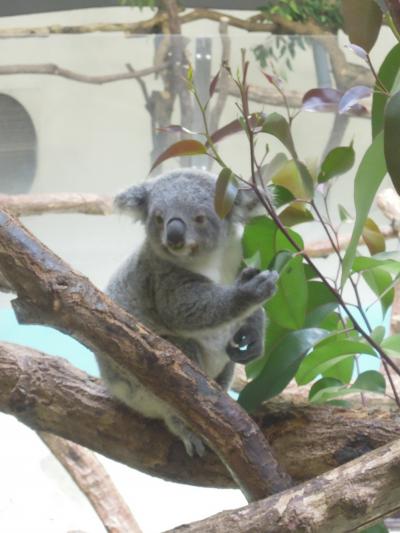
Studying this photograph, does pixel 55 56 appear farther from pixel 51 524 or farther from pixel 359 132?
pixel 51 524

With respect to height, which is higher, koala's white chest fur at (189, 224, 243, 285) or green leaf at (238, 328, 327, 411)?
koala's white chest fur at (189, 224, 243, 285)

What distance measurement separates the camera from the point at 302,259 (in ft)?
5.48

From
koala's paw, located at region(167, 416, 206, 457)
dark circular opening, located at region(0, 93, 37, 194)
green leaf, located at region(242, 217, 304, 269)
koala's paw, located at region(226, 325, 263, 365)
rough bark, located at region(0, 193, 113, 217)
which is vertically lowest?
koala's paw, located at region(167, 416, 206, 457)

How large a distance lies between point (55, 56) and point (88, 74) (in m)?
0.20

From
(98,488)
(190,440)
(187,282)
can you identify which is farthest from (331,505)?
(98,488)

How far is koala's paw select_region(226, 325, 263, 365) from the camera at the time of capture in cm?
183

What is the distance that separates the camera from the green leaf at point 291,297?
1623 millimetres

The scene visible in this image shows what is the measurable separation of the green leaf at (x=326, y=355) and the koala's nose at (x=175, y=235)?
45cm

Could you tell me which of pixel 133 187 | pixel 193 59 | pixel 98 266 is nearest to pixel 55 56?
pixel 193 59

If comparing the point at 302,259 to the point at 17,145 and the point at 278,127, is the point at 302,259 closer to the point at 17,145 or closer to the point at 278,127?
the point at 278,127

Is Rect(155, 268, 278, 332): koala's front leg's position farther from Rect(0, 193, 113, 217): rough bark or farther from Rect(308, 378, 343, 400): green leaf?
Rect(0, 193, 113, 217): rough bark

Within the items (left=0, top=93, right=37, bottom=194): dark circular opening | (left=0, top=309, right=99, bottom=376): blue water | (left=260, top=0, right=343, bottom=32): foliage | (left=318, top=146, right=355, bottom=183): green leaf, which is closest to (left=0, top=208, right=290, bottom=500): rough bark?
(left=318, top=146, right=355, bottom=183): green leaf

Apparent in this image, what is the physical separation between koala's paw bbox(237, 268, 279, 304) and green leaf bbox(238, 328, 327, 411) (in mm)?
111

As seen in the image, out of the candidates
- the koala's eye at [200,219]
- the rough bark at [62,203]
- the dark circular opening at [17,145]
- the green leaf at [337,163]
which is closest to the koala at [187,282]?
the koala's eye at [200,219]
